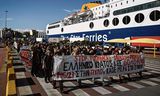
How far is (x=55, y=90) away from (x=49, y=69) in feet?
4.47

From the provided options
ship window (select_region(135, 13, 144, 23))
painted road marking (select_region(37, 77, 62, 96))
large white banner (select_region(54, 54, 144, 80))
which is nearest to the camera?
painted road marking (select_region(37, 77, 62, 96))

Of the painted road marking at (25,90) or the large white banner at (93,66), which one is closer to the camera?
the painted road marking at (25,90)

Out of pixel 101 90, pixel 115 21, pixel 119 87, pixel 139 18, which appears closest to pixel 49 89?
pixel 101 90

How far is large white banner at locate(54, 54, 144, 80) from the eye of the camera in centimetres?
1055

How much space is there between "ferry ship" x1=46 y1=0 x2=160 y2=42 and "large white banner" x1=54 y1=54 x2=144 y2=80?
2042cm

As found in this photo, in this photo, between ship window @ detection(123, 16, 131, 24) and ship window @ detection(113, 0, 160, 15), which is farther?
ship window @ detection(123, 16, 131, 24)

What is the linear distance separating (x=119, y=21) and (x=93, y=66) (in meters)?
30.9

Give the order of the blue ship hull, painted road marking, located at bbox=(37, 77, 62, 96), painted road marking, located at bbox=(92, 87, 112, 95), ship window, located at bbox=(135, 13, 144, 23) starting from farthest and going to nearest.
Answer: ship window, located at bbox=(135, 13, 144, 23) → the blue ship hull → painted road marking, located at bbox=(92, 87, 112, 95) → painted road marking, located at bbox=(37, 77, 62, 96)

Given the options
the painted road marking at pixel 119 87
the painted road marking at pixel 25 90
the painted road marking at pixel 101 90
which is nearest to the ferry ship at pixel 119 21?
the painted road marking at pixel 119 87

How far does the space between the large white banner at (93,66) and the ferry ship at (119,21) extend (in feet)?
67.0

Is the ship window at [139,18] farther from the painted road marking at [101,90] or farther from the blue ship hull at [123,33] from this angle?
the painted road marking at [101,90]

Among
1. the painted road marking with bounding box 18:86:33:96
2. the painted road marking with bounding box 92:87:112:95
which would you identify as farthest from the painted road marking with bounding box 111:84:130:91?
the painted road marking with bounding box 18:86:33:96

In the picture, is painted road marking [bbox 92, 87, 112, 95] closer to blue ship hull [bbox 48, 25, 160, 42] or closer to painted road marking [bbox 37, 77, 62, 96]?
painted road marking [bbox 37, 77, 62, 96]

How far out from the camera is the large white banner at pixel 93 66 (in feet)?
34.6
